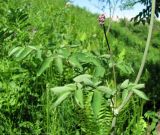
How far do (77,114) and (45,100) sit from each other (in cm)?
24

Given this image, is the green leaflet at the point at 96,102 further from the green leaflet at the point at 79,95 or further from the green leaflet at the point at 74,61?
the green leaflet at the point at 74,61

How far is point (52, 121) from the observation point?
106 inches

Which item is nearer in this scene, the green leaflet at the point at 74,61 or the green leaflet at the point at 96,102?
the green leaflet at the point at 96,102

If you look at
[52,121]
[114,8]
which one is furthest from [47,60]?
[114,8]

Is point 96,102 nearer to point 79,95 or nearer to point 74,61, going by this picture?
point 79,95

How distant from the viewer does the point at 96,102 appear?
1724mm

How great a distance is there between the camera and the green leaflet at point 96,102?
5.52 ft

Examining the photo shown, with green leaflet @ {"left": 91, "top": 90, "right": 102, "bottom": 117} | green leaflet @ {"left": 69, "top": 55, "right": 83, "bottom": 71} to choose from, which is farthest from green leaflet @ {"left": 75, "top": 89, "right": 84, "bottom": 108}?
green leaflet @ {"left": 69, "top": 55, "right": 83, "bottom": 71}

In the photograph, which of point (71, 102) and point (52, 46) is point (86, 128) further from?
point (52, 46)

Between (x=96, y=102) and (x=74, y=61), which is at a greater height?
(x=74, y=61)

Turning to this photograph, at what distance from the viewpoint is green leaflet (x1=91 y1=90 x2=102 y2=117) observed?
5.52 ft

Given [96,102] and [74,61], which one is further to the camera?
[74,61]

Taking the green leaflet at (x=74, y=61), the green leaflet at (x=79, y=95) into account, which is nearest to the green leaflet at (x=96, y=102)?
the green leaflet at (x=79, y=95)

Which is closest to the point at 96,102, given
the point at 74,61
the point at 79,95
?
the point at 79,95
